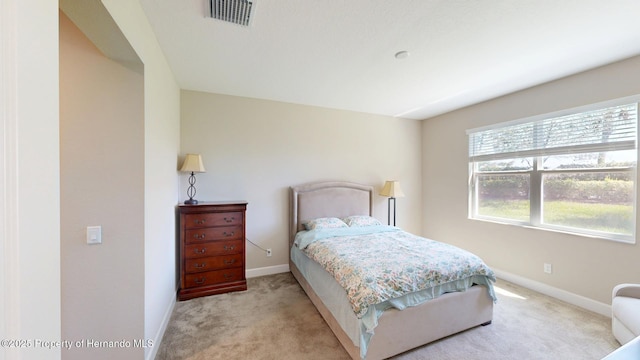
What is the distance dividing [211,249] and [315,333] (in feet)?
4.95

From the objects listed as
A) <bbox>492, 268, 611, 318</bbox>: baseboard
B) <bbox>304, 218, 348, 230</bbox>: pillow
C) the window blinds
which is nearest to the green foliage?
the window blinds

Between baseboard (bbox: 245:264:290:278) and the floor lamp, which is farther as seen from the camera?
the floor lamp

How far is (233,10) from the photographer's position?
167cm

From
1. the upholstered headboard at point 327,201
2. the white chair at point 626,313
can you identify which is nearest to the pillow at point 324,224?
the upholstered headboard at point 327,201

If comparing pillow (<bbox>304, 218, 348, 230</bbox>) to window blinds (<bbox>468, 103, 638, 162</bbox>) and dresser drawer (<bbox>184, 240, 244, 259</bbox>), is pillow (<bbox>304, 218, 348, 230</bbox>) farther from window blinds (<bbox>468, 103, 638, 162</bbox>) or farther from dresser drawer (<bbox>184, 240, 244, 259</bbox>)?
window blinds (<bbox>468, 103, 638, 162</bbox>)

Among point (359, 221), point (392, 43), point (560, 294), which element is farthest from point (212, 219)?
point (560, 294)

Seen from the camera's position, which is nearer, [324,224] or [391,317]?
[391,317]

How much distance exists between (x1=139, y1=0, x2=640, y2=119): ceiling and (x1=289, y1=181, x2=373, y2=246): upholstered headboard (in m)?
1.42

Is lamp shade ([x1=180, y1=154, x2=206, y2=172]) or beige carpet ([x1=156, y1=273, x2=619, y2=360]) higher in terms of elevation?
lamp shade ([x1=180, y1=154, x2=206, y2=172])

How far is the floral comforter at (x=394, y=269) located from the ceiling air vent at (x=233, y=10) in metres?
2.12

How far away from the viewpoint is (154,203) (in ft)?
6.08

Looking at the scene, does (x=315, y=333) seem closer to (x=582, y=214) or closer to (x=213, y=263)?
(x=213, y=263)
